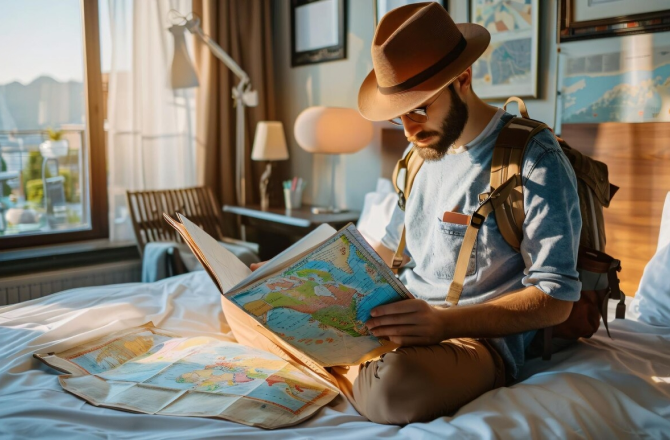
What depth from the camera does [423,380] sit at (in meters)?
1.15

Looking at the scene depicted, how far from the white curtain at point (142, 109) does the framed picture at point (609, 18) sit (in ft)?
7.22

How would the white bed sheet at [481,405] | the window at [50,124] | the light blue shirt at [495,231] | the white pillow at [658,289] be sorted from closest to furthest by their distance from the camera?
1. the white bed sheet at [481,405]
2. the light blue shirt at [495,231]
3. the white pillow at [658,289]
4. the window at [50,124]

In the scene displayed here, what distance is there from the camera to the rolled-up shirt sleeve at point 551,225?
1210mm

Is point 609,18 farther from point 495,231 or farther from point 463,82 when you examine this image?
point 495,231

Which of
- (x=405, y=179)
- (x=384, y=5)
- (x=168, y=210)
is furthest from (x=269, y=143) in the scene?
(x=405, y=179)

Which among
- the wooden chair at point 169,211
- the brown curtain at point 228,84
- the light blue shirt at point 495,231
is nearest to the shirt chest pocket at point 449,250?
the light blue shirt at point 495,231

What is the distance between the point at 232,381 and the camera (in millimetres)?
1206

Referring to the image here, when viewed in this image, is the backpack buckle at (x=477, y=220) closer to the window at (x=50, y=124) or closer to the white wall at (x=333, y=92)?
the white wall at (x=333, y=92)

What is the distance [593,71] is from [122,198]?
8.29 feet

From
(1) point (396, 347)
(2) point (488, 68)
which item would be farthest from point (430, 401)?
(2) point (488, 68)

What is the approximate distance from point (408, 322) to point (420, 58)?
0.59 metres

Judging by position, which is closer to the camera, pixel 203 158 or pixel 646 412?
pixel 646 412

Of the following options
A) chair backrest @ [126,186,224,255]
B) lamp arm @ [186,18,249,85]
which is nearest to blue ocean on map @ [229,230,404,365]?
chair backrest @ [126,186,224,255]

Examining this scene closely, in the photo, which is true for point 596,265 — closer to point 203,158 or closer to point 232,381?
point 232,381
